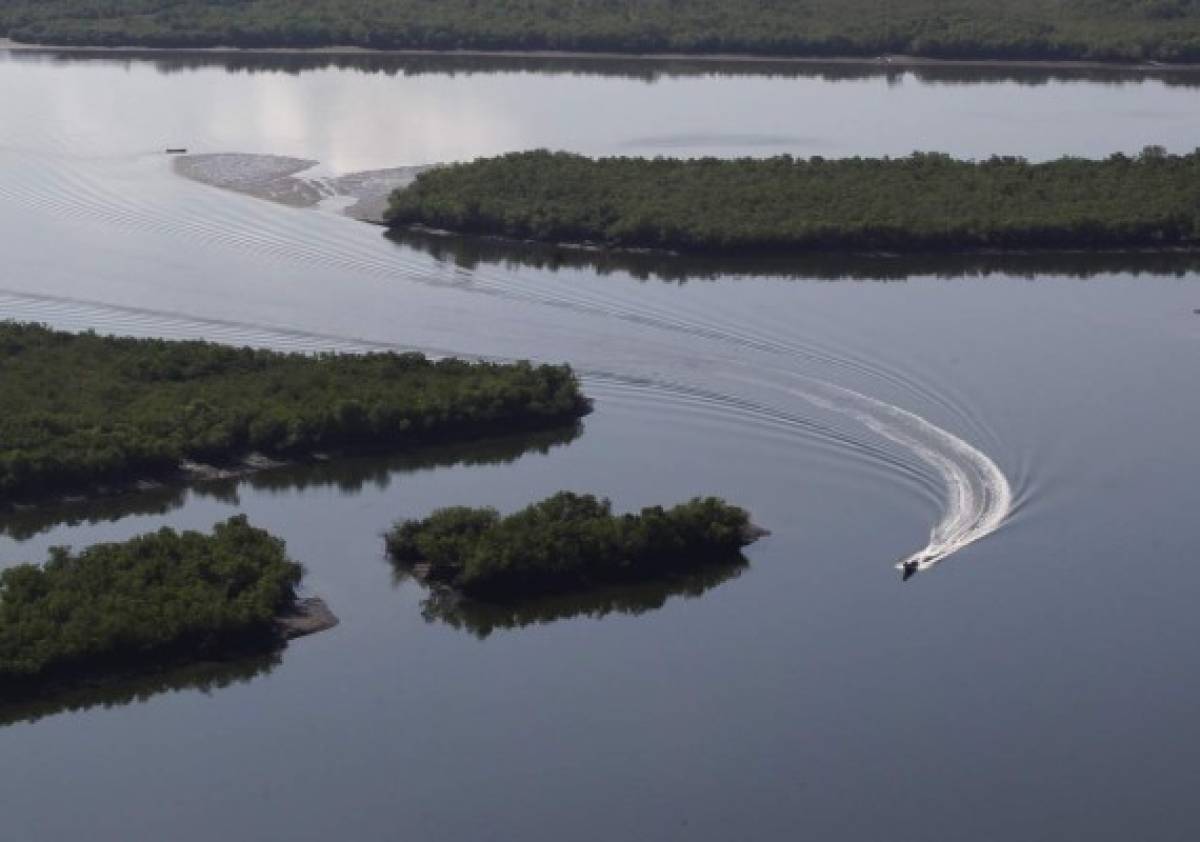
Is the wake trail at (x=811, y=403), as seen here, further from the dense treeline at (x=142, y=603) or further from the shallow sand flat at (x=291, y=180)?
the shallow sand flat at (x=291, y=180)

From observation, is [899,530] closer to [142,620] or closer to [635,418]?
[635,418]

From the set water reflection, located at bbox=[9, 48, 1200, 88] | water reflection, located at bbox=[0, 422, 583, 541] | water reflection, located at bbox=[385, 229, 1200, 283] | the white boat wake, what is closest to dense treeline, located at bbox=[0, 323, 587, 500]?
water reflection, located at bbox=[0, 422, 583, 541]

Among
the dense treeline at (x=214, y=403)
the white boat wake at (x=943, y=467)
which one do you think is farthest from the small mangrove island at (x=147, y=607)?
the white boat wake at (x=943, y=467)

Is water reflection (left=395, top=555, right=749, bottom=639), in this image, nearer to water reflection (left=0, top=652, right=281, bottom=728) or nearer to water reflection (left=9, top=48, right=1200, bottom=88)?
water reflection (left=0, top=652, right=281, bottom=728)

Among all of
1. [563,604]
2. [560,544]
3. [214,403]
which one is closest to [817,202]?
[214,403]

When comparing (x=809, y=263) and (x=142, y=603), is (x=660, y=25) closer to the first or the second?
(x=809, y=263)

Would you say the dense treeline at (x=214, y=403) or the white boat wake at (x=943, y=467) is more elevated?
the white boat wake at (x=943, y=467)

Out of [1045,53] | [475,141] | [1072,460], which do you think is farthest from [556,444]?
[1045,53]
